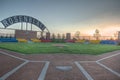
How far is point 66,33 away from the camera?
152 feet

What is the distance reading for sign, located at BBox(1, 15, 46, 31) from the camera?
42375 mm

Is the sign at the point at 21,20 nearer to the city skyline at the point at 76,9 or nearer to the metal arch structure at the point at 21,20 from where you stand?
the metal arch structure at the point at 21,20

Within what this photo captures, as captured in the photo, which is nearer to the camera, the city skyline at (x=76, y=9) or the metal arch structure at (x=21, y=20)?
the city skyline at (x=76, y=9)

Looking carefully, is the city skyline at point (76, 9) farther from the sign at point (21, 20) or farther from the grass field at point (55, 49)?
the sign at point (21, 20)

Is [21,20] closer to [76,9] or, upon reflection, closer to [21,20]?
[21,20]

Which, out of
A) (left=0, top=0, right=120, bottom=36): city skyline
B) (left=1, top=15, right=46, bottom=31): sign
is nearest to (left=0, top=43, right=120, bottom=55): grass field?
(left=0, top=0, right=120, bottom=36): city skyline

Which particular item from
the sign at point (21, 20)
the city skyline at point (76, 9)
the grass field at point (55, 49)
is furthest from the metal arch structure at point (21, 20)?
the grass field at point (55, 49)

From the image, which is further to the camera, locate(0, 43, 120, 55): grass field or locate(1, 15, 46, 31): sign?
locate(1, 15, 46, 31): sign

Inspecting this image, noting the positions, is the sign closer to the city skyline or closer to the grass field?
the city skyline

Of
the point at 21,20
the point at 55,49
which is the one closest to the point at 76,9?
the point at 55,49

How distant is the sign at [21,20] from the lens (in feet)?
139

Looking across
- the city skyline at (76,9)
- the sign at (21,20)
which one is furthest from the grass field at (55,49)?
the sign at (21,20)

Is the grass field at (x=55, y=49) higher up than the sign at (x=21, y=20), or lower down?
lower down

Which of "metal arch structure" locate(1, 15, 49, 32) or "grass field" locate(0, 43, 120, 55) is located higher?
"metal arch structure" locate(1, 15, 49, 32)
